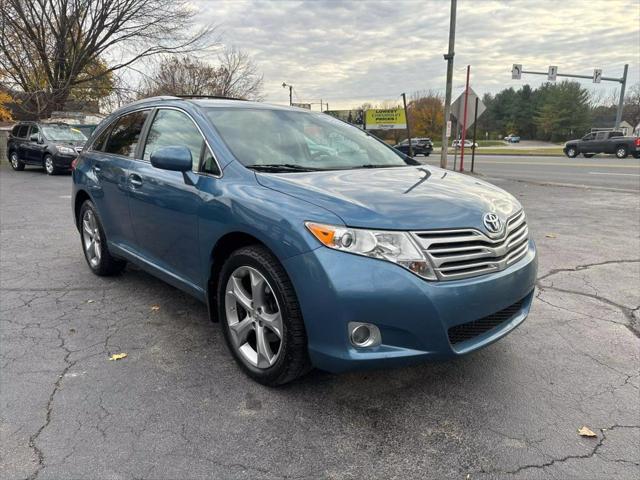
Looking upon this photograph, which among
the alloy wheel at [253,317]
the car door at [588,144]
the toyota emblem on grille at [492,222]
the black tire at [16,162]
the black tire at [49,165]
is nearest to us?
the toyota emblem on grille at [492,222]

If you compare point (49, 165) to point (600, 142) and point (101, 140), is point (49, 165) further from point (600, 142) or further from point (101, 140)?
point (600, 142)

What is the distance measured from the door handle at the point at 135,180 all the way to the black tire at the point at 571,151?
3331 centimetres

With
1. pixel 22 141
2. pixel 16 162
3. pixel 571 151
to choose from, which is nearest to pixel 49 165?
pixel 22 141

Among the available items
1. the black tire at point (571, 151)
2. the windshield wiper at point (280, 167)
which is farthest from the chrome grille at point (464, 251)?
the black tire at point (571, 151)

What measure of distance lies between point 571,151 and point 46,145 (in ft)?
99.9

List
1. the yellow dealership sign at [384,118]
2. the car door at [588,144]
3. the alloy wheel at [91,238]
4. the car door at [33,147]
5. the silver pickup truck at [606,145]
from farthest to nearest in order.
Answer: the yellow dealership sign at [384,118] < the car door at [588,144] < the silver pickup truck at [606,145] < the car door at [33,147] < the alloy wheel at [91,238]

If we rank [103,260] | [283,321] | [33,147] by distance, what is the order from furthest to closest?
[33,147]
[103,260]
[283,321]

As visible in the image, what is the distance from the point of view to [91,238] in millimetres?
Answer: 4914

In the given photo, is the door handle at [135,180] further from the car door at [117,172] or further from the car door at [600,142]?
the car door at [600,142]

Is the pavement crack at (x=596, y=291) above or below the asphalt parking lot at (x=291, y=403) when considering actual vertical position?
below

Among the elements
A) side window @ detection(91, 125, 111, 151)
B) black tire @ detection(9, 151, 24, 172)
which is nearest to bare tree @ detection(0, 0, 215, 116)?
black tire @ detection(9, 151, 24, 172)

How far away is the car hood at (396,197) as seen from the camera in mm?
2383

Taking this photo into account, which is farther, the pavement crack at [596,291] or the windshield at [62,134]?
the windshield at [62,134]

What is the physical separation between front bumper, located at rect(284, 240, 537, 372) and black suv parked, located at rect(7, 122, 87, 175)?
51.4ft
